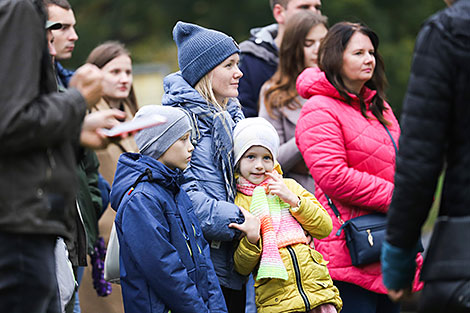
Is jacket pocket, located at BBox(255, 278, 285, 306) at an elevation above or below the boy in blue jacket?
below

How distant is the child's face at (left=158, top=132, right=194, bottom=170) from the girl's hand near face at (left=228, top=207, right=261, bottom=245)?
43 cm

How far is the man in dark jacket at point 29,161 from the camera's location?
2.75 m

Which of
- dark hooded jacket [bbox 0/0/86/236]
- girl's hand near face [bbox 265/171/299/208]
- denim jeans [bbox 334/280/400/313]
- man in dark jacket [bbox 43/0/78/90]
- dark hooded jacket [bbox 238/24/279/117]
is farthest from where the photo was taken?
dark hooded jacket [bbox 238/24/279/117]

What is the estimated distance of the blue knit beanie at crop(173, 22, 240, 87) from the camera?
15.9 ft

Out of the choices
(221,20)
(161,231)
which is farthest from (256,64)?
(221,20)

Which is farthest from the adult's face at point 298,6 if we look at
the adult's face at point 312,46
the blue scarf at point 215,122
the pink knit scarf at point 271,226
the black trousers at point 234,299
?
the black trousers at point 234,299

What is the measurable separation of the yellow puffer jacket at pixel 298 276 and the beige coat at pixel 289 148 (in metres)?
1.00

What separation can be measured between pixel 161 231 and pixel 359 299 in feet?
4.82

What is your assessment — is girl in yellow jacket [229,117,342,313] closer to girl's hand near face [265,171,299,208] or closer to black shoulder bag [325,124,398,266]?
girl's hand near face [265,171,299,208]

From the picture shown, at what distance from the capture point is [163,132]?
435 cm

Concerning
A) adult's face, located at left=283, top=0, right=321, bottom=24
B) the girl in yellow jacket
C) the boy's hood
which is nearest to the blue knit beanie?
the girl in yellow jacket

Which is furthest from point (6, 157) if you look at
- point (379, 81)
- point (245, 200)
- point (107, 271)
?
point (379, 81)

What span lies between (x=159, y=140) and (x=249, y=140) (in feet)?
1.82

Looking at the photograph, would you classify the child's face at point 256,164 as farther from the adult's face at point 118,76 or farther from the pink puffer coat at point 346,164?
the adult's face at point 118,76
